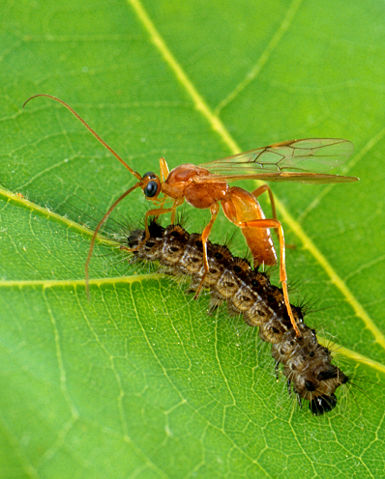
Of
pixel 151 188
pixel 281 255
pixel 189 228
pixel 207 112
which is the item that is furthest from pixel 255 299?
pixel 207 112

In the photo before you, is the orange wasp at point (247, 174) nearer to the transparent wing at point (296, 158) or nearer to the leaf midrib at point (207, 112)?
the transparent wing at point (296, 158)

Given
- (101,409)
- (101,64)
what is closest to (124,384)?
(101,409)

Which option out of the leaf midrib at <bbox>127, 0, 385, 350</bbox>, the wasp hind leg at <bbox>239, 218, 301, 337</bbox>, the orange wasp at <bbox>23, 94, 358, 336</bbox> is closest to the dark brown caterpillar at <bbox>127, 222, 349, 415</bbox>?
the wasp hind leg at <bbox>239, 218, 301, 337</bbox>

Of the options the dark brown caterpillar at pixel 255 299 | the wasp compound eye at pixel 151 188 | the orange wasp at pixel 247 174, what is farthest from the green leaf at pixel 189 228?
the wasp compound eye at pixel 151 188

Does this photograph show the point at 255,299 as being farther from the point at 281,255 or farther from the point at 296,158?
the point at 296,158

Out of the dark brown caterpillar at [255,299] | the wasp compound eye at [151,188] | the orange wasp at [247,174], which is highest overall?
the orange wasp at [247,174]

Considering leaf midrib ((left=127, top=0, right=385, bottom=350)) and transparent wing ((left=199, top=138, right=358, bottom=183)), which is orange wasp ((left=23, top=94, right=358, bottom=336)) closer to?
transparent wing ((left=199, top=138, right=358, bottom=183))

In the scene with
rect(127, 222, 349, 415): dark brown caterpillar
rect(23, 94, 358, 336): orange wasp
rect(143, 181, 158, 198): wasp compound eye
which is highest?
rect(23, 94, 358, 336): orange wasp
